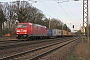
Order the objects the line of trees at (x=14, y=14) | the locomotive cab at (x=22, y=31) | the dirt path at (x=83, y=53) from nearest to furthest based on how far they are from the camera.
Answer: the dirt path at (x=83, y=53) < the locomotive cab at (x=22, y=31) < the line of trees at (x=14, y=14)

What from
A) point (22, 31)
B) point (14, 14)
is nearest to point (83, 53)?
point (22, 31)

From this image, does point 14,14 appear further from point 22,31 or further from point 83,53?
point 83,53

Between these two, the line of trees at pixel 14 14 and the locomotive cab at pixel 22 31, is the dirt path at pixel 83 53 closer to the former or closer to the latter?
the locomotive cab at pixel 22 31

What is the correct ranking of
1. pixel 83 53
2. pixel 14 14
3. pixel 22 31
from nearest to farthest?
pixel 83 53 → pixel 22 31 → pixel 14 14

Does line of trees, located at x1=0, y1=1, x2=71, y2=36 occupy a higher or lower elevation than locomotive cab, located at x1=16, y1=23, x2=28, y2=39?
higher

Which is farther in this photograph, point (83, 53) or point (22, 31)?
point (22, 31)

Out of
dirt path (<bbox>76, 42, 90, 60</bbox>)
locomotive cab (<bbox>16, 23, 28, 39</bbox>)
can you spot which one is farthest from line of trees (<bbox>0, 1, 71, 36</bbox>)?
dirt path (<bbox>76, 42, 90, 60</bbox>)

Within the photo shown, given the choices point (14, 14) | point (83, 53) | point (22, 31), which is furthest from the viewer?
point (14, 14)

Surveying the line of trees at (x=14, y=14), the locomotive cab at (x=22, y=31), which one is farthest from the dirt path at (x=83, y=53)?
the line of trees at (x=14, y=14)

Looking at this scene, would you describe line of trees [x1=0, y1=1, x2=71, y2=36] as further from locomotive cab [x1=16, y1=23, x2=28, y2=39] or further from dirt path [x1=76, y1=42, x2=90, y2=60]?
Answer: dirt path [x1=76, y1=42, x2=90, y2=60]

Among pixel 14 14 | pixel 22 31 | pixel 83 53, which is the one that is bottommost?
pixel 83 53

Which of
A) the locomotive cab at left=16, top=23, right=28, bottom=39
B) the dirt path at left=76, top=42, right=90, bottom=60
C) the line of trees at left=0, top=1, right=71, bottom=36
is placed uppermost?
the line of trees at left=0, top=1, right=71, bottom=36

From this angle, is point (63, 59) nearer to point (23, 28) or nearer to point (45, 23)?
point (23, 28)

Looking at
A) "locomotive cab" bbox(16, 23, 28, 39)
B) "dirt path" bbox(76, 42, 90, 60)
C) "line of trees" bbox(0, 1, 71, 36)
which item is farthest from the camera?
"line of trees" bbox(0, 1, 71, 36)
